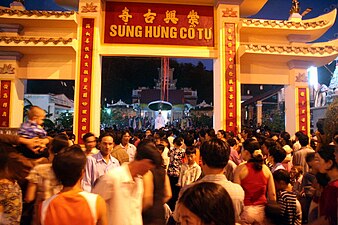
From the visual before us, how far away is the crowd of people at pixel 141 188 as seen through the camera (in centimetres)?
185

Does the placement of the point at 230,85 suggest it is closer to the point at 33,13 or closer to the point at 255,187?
the point at 33,13

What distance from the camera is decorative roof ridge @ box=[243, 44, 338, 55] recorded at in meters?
10.0

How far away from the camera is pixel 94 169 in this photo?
3.89 m

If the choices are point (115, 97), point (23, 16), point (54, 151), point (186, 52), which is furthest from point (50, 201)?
point (115, 97)

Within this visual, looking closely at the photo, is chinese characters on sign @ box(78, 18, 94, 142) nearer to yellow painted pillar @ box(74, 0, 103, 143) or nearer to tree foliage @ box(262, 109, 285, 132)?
yellow painted pillar @ box(74, 0, 103, 143)

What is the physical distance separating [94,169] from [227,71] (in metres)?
7.23

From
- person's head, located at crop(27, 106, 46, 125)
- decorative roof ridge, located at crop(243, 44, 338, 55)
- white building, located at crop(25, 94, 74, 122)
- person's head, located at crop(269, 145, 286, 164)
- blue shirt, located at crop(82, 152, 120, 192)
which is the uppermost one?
decorative roof ridge, located at crop(243, 44, 338, 55)

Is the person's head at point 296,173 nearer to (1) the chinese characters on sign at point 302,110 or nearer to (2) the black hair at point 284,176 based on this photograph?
(2) the black hair at point 284,176

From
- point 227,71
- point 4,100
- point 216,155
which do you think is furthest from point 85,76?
point 216,155

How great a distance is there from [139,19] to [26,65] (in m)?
4.22

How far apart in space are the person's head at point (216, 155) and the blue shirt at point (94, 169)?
1911mm

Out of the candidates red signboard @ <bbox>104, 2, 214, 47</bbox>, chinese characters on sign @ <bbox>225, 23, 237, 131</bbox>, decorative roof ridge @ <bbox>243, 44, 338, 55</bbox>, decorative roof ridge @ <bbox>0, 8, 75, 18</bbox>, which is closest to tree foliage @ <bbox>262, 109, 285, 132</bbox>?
decorative roof ridge @ <bbox>243, 44, 338, 55</bbox>

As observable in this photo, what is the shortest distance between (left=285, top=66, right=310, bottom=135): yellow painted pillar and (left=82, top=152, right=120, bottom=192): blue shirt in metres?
8.56

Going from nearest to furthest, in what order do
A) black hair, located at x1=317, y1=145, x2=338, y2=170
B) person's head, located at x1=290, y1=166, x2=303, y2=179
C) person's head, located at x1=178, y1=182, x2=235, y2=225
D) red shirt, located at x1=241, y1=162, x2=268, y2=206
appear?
person's head, located at x1=178, y1=182, x2=235, y2=225
black hair, located at x1=317, y1=145, x2=338, y2=170
red shirt, located at x1=241, y1=162, x2=268, y2=206
person's head, located at x1=290, y1=166, x2=303, y2=179
